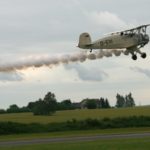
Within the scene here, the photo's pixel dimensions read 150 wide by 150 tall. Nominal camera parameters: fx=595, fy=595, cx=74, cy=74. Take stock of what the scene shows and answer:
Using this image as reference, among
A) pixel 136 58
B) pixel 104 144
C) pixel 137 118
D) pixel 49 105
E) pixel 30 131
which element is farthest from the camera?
pixel 49 105

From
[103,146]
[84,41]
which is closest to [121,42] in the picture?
[84,41]

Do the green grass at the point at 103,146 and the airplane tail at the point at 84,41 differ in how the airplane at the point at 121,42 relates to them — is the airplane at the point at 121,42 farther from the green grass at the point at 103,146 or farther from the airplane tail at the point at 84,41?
the green grass at the point at 103,146

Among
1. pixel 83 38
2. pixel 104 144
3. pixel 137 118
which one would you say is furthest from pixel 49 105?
pixel 104 144

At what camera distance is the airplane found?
8306 centimetres

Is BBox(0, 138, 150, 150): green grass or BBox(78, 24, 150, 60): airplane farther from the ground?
BBox(78, 24, 150, 60): airplane

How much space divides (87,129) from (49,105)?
90.2m

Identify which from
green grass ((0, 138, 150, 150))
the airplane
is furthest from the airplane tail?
green grass ((0, 138, 150, 150))

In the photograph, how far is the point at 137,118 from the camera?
107 metres

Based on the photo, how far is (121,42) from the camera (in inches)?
3366

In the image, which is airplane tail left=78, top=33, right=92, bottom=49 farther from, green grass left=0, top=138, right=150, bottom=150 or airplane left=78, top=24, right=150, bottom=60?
green grass left=0, top=138, right=150, bottom=150

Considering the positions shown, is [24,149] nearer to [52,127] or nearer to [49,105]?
[52,127]

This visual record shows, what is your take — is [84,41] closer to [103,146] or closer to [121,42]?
[121,42]

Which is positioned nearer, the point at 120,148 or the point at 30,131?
the point at 120,148

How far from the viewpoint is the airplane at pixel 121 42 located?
83062 millimetres
